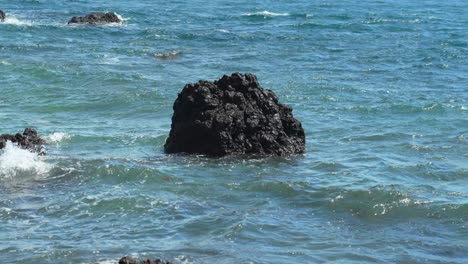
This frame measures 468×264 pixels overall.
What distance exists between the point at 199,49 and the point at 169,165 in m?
22.1

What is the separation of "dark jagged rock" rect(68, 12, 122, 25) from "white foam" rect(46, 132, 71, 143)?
26747mm

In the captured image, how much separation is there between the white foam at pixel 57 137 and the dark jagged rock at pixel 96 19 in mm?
26747

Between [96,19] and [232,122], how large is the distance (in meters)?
30.8

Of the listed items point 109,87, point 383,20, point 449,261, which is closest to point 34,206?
point 449,261

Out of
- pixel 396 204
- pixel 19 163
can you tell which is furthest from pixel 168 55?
pixel 396 204

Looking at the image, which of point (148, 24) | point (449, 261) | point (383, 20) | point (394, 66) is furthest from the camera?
point (383, 20)

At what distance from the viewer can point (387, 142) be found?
2533cm

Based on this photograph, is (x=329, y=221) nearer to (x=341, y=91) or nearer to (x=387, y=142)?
(x=387, y=142)

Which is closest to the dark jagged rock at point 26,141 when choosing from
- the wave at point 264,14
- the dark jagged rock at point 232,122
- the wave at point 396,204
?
the dark jagged rock at point 232,122

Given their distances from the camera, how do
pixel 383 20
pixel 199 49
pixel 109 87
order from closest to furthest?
pixel 109 87
pixel 199 49
pixel 383 20

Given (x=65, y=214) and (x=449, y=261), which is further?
(x=65, y=214)

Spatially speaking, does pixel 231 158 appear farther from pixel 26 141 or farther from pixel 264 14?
pixel 264 14

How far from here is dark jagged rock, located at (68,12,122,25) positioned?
5075 cm

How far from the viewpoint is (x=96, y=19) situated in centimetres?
5125
